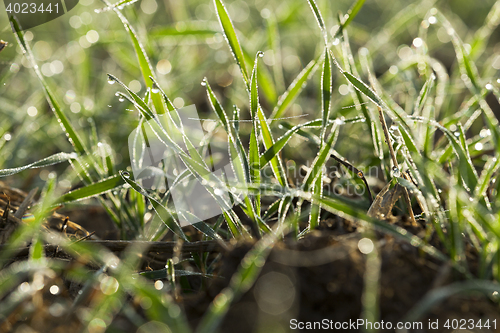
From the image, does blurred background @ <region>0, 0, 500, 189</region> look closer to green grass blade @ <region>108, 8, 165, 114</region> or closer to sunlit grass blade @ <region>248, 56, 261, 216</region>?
green grass blade @ <region>108, 8, 165, 114</region>

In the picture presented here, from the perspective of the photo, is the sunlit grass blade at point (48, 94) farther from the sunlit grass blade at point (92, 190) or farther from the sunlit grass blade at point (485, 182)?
the sunlit grass blade at point (485, 182)

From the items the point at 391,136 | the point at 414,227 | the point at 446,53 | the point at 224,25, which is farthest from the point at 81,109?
the point at 446,53

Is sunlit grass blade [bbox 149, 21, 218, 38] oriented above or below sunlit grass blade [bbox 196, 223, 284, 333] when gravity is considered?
above

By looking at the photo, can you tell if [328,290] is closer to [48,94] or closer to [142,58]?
[142,58]

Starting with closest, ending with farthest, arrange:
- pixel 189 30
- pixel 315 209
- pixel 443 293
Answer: pixel 443 293, pixel 315 209, pixel 189 30

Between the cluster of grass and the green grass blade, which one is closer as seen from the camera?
the cluster of grass

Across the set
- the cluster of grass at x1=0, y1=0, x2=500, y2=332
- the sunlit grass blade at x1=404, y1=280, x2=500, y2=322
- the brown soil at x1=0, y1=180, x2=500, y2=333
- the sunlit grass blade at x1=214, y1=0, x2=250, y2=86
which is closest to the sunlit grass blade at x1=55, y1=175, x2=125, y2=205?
the cluster of grass at x1=0, y1=0, x2=500, y2=332

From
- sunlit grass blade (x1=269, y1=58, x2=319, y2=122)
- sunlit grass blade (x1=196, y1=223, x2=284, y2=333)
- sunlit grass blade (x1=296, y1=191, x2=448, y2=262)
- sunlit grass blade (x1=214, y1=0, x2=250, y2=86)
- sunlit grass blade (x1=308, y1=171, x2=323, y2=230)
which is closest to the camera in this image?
sunlit grass blade (x1=196, y1=223, x2=284, y2=333)

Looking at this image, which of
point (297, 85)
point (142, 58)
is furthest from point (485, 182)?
point (142, 58)

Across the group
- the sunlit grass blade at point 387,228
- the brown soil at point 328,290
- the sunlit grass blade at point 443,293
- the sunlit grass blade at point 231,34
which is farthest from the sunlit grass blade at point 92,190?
the sunlit grass blade at point 443,293
